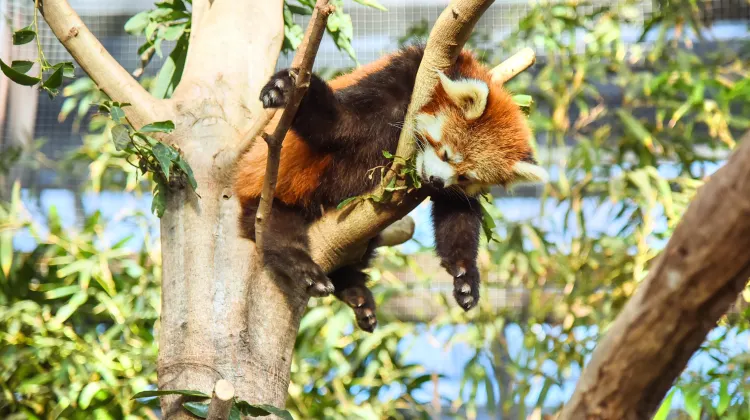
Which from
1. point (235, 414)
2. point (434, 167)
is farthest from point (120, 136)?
point (434, 167)

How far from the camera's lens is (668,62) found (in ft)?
12.9

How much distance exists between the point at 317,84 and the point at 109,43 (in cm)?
280

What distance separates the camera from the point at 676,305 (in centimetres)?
96

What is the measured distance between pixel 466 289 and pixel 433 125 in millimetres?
510

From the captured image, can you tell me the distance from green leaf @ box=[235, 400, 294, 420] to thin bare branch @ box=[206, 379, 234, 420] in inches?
7.5

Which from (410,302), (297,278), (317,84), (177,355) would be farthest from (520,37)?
(177,355)

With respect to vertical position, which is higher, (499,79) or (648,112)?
(499,79)

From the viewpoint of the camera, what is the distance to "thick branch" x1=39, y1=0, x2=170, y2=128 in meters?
1.99

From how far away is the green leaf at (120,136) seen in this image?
1.82m

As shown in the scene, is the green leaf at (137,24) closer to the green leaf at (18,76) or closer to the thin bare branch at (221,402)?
the green leaf at (18,76)

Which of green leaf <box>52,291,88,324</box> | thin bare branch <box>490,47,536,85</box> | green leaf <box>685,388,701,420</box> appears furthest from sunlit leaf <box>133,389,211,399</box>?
green leaf <box>52,291,88,324</box>

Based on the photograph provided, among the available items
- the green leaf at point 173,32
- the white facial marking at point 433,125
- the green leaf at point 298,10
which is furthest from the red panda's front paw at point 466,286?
the green leaf at point 173,32

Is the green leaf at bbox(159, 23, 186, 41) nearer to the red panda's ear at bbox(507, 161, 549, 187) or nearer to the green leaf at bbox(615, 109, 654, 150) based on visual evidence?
the red panda's ear at bbox(507, 161, 549, 187)

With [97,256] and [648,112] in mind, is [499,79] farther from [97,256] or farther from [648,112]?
[648,112]
